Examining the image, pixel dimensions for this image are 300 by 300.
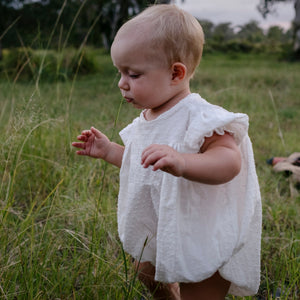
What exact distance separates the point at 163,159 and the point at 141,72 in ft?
1.12

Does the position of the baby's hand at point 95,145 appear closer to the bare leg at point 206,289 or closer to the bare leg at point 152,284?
the bare leg at point 152,284

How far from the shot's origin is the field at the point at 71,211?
55.3 inches

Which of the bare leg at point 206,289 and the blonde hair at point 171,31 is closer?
the blonde hair at point 171,31

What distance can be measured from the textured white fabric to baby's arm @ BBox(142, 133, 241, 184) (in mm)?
40

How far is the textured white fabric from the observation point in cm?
115

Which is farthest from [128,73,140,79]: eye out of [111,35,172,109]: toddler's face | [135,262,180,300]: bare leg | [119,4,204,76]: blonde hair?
[135,262,180,300]: bare leg

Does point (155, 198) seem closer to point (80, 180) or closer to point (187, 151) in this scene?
point (187, 151)

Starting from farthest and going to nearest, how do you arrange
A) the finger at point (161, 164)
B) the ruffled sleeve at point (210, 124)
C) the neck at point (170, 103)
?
the neck at point (170, 103) < the ruffled sleeve at point (210, 124) < the finger at point (161, 164)

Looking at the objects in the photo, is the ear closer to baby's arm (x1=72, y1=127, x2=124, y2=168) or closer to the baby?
the baby

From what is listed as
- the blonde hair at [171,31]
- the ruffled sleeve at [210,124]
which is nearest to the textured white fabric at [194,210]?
the ruffled sleeve at [210,124]

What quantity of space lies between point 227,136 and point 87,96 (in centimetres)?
555

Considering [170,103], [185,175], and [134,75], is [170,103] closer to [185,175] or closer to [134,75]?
[134,75]

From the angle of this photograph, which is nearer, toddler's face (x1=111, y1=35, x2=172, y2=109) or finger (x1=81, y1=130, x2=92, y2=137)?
toddler's face (x1=111, y1=35, x2=172, y2=109)

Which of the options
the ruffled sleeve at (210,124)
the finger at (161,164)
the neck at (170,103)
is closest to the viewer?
the finger at (161,164)
